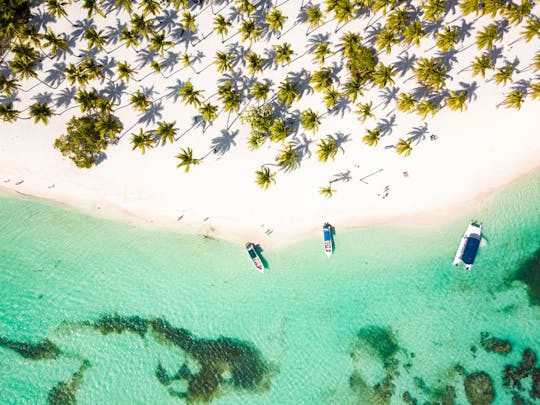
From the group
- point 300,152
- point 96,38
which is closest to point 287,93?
point 300,152

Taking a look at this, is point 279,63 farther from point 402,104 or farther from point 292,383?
point 292,383

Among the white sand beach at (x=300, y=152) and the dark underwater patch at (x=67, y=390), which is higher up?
the white sand beach at (x=300, y=152)

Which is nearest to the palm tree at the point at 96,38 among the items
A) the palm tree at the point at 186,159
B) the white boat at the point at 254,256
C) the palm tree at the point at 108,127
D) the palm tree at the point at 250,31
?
the palm tree at the point at 108,127

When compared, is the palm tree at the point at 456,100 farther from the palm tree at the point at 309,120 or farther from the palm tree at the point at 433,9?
the palm tree at the point at 309,120

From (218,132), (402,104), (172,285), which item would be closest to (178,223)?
(172,285)

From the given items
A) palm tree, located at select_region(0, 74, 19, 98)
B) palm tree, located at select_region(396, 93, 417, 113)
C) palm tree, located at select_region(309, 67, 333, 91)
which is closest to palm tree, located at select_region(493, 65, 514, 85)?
palm tree, located at select_region(396, 93, 417, 113)

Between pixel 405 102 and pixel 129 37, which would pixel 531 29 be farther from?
pixel 129 37
